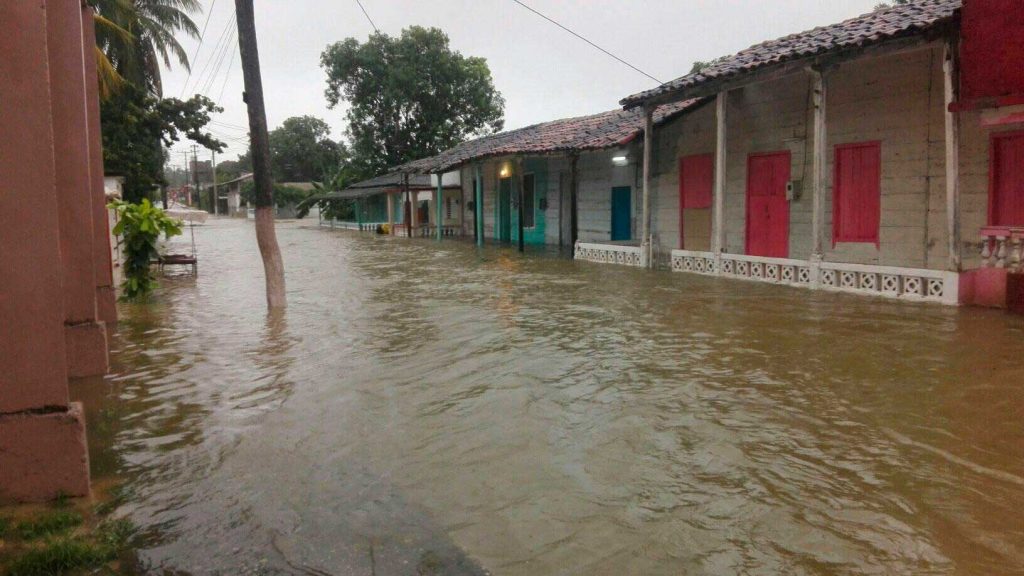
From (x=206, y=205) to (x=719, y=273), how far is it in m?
86.2

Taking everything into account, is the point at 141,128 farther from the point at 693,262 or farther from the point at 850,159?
the point at 850,159

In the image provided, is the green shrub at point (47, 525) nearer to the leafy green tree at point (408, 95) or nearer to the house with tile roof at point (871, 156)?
the house with tile roof at point (871, 156)

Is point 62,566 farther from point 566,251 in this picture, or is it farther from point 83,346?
point 566,251

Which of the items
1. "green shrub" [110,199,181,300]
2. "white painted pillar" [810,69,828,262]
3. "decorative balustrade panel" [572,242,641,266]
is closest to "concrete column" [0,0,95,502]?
"green shrub" [110,199,181,300]

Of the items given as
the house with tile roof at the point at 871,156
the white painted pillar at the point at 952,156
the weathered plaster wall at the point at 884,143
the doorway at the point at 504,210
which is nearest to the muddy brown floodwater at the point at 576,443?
the white painted pillar at the point at 952,156

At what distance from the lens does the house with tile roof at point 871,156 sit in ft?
32.0

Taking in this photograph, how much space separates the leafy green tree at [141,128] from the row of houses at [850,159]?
10.4 meters

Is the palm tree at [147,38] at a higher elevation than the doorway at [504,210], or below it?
higher

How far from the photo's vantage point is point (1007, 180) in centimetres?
1045

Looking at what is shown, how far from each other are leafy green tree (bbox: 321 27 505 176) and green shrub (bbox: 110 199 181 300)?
102 feet

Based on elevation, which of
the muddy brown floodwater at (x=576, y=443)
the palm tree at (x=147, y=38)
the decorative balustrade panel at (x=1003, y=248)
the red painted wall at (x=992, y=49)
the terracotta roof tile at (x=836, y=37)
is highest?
the palm tree at (x=147, y=38)

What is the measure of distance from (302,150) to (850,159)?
6403cm

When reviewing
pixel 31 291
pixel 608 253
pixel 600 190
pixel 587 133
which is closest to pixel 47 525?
pixel 31 291

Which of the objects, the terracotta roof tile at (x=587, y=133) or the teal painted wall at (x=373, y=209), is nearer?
the terracotta roof tile at (x=587, y=133)
